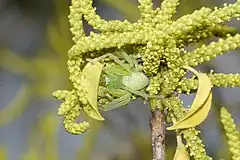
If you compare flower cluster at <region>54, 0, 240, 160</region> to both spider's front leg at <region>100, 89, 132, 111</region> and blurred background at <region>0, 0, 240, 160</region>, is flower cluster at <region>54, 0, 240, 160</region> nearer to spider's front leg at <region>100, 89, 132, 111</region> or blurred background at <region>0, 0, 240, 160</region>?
spider's front leg at <region>100, 89, 132, 111</region>

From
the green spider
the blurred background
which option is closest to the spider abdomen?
the green spider

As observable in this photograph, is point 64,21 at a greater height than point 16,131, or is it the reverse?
point 64,21

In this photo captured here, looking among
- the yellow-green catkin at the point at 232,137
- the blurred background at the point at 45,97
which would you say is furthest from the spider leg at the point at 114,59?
the blurred background at the point at 45,97

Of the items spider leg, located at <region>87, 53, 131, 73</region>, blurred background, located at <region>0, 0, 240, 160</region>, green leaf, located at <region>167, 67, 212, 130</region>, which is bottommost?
green leaf, located at <region>167, 67, 212, 130</region>

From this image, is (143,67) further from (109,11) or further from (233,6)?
(109,11)

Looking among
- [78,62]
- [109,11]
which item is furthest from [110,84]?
[109,11]

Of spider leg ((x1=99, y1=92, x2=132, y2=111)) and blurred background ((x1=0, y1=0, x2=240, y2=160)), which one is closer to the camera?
spider leg ((x1=99, y1=92, x2=132, y2=111))

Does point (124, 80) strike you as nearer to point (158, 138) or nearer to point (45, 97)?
point (158, 138)
